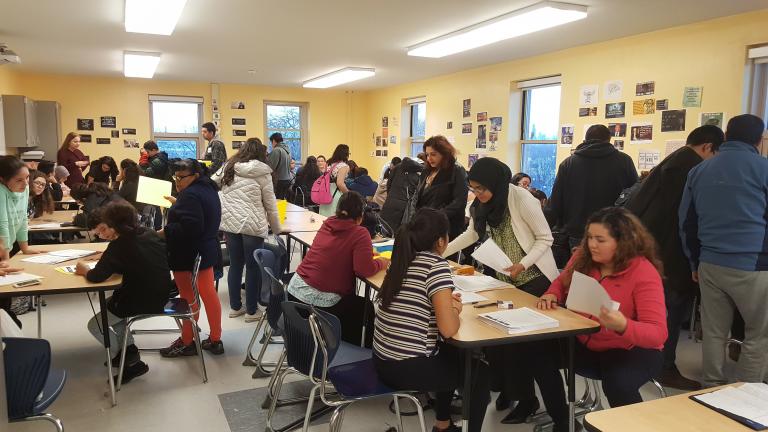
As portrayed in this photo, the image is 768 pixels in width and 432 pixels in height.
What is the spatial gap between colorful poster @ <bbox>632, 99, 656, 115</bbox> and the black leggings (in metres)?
3.98

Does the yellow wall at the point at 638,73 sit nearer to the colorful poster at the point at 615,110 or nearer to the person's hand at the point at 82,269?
the colorful poster at the point at 615,110

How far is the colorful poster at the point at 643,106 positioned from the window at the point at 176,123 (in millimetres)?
7756

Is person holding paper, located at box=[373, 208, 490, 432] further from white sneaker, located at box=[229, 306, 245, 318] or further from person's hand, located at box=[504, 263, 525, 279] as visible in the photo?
white sneaker, located at box=[229, 306, 245, 318]

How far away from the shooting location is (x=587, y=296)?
7.04 ft

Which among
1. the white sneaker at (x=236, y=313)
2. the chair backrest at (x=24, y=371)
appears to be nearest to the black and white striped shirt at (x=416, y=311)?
the chair backrest at (x=24, y=371)

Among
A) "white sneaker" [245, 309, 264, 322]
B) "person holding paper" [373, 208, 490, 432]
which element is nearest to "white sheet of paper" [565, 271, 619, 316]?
"person holding paper" [373, 208, 490, 432]

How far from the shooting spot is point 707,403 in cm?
151

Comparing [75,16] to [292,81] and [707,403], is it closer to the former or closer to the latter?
[292,81]

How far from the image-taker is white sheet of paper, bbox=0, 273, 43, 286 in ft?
8.79

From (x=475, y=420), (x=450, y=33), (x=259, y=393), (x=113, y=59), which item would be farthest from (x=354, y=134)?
(x=475, y=420)

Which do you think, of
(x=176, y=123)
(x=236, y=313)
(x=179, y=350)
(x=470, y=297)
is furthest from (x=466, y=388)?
(x=176, y=123)

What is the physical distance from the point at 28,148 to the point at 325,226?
7.75 m

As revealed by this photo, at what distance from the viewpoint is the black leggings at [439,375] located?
2.10 meters

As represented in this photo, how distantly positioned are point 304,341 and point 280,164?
6.09m
